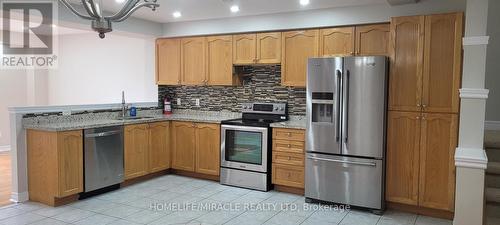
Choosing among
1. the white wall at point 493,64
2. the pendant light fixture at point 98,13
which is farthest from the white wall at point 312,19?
the pendant light fixture at point 98,13

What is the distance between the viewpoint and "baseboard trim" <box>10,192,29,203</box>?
14.1 ft

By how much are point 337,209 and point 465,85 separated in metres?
1.90

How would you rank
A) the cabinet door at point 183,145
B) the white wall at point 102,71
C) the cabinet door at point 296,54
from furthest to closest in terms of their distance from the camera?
the white wall at point 102,71, the cabinet door at point 183,145, the cabinet door at point 296,54

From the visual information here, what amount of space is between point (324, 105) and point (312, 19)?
1202 mm

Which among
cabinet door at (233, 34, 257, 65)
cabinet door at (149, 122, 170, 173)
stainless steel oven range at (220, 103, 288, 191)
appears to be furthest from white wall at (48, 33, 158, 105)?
stainless steel oven range at (220, 103, 288, 191)

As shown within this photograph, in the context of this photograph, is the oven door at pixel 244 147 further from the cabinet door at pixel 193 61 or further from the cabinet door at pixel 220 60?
the cabinet door at pixel 193 61

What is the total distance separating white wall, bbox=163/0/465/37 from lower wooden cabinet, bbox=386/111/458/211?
114 cm

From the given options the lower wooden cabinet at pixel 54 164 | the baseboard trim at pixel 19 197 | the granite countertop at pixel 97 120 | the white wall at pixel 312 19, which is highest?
the white wall at pixel 312 19

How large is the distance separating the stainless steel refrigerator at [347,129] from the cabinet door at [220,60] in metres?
1.50

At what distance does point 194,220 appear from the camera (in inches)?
151

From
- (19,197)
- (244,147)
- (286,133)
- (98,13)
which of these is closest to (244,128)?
(244,147)

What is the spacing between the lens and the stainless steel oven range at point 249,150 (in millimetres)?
4848

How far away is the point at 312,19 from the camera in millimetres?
4738

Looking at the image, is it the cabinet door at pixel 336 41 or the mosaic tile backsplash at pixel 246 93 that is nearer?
the cabinet door at pixel 336 41
